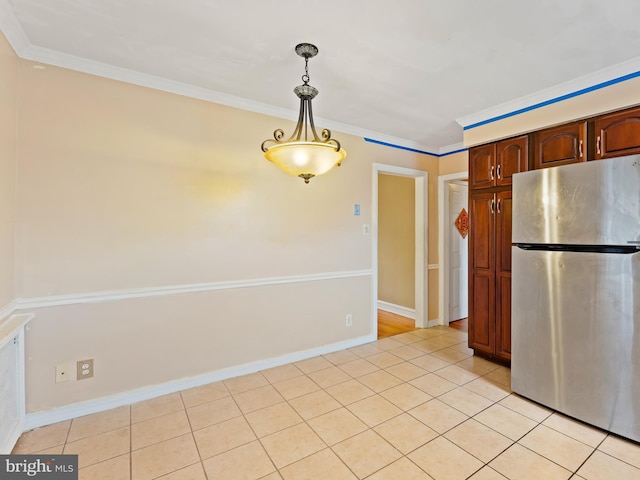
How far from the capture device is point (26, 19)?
1733mm

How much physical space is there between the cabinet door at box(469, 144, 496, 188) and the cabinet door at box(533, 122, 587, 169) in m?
0.36

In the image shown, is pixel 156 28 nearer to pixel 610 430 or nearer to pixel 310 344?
pixel 310 344

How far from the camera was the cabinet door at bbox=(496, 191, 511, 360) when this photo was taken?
2.84 meters

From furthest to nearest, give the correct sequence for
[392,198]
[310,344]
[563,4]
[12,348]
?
1. [392,198]
2. [310,344]
3. [12,348]
4. [563,4]

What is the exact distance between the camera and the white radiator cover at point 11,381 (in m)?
1.69

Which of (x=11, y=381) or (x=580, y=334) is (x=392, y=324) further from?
(x=11, y=381)

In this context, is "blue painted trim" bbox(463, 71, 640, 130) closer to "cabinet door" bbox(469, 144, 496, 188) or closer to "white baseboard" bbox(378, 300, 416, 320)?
"cabinet door" bbox(469, 144, 496, 188)

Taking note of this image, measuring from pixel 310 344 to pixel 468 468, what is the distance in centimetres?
177

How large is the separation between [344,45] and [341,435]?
7.98 ft

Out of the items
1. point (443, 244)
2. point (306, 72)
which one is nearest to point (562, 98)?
point (306, 72)

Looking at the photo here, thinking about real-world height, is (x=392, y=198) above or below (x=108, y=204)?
above

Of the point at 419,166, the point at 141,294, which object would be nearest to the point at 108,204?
the point at 141,294

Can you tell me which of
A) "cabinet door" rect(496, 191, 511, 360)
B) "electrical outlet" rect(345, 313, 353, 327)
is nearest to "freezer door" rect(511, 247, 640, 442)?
"cabinet door" rect(496, 191, 511, 360)

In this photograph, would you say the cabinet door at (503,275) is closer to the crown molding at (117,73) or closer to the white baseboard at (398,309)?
the white baseboard at (398,309)
